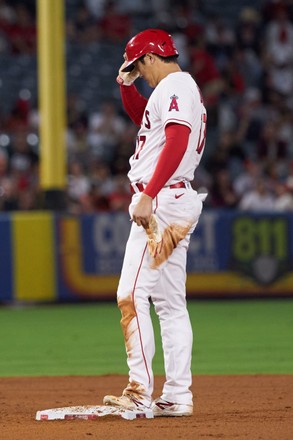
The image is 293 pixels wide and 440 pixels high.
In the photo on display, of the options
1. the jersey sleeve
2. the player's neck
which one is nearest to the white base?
the jersey sleeve

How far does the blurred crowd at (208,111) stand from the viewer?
15.4 m

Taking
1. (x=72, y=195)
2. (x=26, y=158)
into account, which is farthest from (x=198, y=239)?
(x=26, y=158)

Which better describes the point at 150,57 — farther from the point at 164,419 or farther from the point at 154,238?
the point at 164,419

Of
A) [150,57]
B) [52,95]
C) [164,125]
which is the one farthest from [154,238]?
[52,95]

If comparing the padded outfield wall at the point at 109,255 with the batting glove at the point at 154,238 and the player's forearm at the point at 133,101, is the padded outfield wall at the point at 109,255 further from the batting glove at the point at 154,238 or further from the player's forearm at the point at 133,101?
the batting glove at the point at 154,238

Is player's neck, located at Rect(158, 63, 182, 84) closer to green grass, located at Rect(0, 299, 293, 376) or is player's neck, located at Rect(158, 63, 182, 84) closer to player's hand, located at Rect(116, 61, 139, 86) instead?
player's hand, located at Rect(116, 61, 139, 86)

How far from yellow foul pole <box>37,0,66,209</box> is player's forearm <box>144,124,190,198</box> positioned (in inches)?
345

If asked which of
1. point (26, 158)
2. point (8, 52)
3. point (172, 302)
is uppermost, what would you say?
point (8, 52)

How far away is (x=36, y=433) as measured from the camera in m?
5.14

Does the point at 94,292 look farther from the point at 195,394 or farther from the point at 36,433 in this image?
the point at 36,433

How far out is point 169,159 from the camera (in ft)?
17.5

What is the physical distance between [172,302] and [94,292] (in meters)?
8.04

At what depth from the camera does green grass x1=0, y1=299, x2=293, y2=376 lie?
8.29 meters

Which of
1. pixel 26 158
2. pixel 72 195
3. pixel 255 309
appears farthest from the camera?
pixel 26 158
